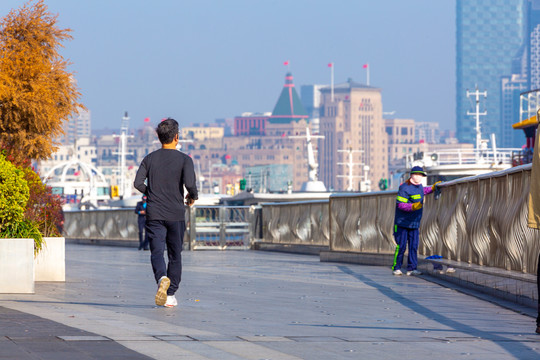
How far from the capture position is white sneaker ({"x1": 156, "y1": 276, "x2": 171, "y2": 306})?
9984 mm

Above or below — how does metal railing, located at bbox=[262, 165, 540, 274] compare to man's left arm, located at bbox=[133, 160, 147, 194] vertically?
below

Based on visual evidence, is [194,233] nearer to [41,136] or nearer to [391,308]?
[41,136]

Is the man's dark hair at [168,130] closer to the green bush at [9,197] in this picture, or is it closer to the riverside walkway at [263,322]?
the riverside walkway at [263,322]

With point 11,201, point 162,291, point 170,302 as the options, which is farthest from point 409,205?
point 162,291

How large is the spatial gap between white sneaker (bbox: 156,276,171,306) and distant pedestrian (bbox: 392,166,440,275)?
22.1ft

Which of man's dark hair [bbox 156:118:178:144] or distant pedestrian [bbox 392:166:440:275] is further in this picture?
distant pedestrian [bbox 392:166:440:275]

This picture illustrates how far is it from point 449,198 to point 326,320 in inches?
254

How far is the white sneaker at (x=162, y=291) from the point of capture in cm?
998

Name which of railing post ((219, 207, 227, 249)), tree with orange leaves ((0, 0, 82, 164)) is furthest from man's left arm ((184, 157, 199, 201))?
railing post ((219, 207, 227, 249))

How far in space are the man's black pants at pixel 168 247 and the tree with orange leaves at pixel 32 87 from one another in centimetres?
630

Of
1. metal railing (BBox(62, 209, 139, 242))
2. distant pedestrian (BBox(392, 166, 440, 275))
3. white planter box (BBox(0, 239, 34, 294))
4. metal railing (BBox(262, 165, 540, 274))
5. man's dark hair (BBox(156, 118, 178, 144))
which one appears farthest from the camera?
metal railing (BBox(62, 209, 139, 242))

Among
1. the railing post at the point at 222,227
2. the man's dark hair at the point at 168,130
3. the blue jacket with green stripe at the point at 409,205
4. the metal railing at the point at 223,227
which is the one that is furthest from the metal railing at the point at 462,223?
the railing post at the point at 222,227

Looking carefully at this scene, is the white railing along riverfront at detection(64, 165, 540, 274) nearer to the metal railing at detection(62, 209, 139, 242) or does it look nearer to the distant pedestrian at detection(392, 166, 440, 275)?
the metal railing at detection(62, 209, 139, 242)

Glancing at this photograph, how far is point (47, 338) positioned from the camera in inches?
292
